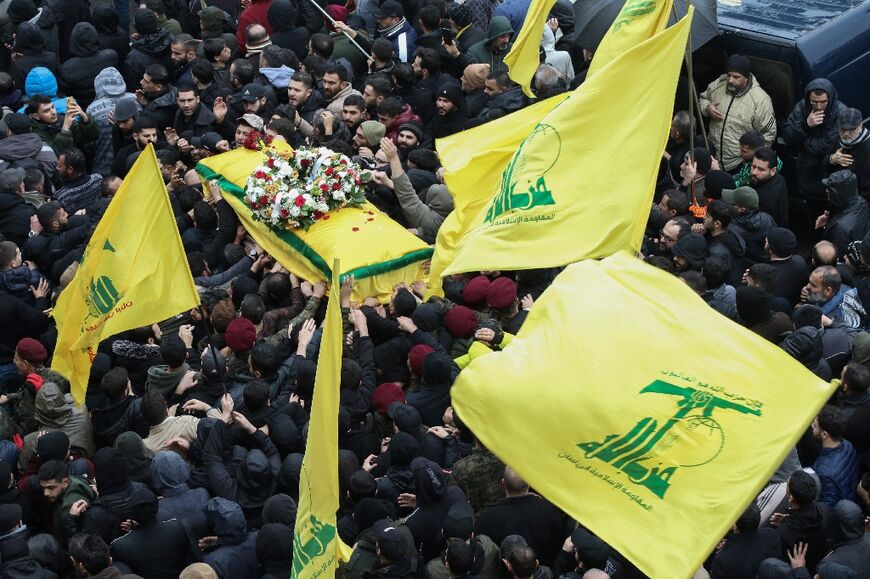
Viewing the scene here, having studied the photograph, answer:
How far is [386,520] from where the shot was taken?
8680 mm

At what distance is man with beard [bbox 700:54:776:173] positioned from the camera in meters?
13.1

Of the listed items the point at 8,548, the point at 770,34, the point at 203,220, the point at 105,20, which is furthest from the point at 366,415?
the point at 105,20

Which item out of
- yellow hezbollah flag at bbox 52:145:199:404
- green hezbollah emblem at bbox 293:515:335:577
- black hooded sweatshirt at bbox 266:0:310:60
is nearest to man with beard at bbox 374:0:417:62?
black hooded sweatshirt at bbox 266:0:310:60

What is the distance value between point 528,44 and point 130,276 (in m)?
3.51

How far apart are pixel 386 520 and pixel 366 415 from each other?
165cm

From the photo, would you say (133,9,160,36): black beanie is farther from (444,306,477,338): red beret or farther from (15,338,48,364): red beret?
(444,306,477,338): red beret

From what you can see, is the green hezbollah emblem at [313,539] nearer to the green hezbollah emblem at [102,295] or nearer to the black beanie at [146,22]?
the green hezbollah emblem at [102,295]

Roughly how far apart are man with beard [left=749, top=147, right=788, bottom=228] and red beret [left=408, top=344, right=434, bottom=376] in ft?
11.5

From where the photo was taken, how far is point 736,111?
13133mm

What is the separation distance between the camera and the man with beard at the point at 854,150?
12.3m

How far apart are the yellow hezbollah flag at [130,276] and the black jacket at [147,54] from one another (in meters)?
5.86

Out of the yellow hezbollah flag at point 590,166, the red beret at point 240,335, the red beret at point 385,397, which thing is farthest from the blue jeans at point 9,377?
the yellow hezbollah flag at point 590,166

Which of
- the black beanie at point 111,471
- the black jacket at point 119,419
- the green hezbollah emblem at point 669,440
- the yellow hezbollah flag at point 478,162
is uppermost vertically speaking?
the green hezbollah emblem at point 669,440

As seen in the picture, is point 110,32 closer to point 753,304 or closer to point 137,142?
point 137,142
